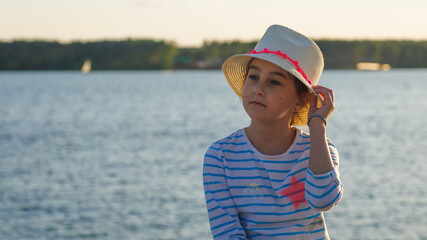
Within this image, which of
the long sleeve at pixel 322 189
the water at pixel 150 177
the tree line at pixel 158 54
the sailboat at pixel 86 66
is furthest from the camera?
the sailboat at pixel 86 66

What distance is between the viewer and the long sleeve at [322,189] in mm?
2559

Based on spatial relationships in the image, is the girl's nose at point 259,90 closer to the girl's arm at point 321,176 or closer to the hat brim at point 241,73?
the hat brim at point 241,73

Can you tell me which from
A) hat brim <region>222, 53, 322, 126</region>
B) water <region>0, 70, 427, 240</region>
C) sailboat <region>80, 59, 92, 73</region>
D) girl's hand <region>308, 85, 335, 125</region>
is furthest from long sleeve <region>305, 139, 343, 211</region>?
sailboat <region>80, 59, 92, 73</region>

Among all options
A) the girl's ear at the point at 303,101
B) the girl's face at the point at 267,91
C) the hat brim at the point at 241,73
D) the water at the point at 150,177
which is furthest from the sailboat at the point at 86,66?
the girl's face at the point at 267,91

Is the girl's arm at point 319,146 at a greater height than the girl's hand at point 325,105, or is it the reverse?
the girl's hand at point 325,105

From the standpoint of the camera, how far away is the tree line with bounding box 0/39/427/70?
5610 inches

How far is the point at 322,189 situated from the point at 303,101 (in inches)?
20.9

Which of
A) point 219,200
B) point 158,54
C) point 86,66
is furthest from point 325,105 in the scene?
point 86,66

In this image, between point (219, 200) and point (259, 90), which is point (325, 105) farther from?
point (219, 200)

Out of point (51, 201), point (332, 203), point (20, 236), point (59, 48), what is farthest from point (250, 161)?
point (59, 48)

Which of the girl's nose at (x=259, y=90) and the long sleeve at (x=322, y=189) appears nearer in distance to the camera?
the long sleeve at (x=322, y=189)

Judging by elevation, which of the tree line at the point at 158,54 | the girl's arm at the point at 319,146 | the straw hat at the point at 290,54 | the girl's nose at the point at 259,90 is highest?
the tree line at the point at 158,54

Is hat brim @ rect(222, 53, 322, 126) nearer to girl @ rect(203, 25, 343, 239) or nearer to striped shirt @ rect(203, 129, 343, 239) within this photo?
girl @ rect(203, 25, 343, 239)

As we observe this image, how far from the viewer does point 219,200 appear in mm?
2719
